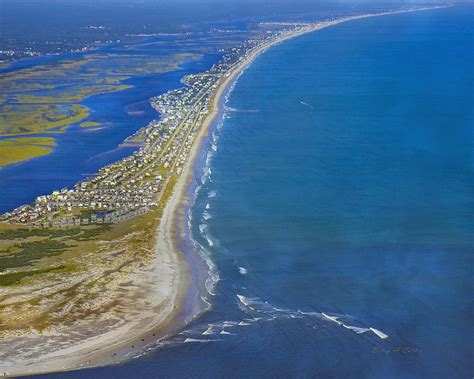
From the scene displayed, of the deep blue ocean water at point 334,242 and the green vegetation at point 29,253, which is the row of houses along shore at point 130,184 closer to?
the deep blue ocean water at point 334,242

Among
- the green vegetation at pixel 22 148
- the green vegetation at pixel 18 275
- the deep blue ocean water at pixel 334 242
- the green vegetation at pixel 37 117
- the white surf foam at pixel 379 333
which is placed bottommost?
the green vegetation at pixel 22 148

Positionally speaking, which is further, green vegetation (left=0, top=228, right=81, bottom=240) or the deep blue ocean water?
green vegetation (left=0, top=228, right=81, bottom=240)

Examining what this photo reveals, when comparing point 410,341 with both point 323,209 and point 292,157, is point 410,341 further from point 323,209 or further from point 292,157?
point 292,157

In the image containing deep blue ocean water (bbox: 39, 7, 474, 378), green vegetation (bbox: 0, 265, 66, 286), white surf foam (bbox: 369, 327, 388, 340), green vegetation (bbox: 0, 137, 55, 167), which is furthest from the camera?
green vegetation (bbox: 0, 137, 55, 167)

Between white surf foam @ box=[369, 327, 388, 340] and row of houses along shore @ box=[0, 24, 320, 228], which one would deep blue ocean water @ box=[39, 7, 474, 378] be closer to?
white surf foam @ box=[369, 327, 388, 340]
